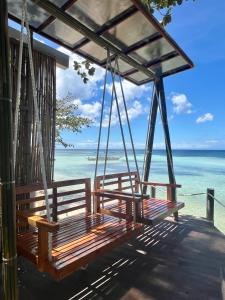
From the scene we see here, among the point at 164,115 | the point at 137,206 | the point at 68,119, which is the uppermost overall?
the point at 68,119

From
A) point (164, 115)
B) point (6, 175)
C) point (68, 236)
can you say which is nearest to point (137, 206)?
point (68, 236)

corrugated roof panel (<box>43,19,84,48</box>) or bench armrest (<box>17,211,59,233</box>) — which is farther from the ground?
corrugated roof panel (<box>43,19,84,48</box>)

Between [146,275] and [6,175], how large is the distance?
75.6 inches

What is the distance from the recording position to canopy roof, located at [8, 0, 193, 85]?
Answer: 102 inches

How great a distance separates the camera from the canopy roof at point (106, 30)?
260cm

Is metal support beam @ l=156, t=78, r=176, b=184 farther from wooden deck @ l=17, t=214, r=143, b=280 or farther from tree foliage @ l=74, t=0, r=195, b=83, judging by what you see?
wooden deck @ l=17, t=214, r=143, b=280

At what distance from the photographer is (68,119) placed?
7.28 metres

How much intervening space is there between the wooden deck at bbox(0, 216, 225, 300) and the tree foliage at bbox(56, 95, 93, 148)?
4332 millimetres

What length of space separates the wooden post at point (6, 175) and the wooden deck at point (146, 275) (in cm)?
78

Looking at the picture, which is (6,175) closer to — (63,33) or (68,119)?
(63,33)

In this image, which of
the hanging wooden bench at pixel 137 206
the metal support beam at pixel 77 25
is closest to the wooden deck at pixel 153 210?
the hanging wooden bench at pixel 137 206

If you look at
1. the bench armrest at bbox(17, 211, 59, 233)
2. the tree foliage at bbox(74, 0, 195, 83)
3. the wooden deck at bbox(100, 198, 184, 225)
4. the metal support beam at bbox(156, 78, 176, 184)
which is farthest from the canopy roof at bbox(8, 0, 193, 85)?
the wooden deck at bbox(100, 198, 184, 225)

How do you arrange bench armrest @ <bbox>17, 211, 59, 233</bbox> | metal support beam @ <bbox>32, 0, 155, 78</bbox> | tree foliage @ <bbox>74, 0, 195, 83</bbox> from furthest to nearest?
1. tree foliage @ <bbox>74, 0, 195, 83</bbox>
2. metal support beam @ <bbox>32, 0, 155, 78</bbox>
3. bench armrest @ <bbox>17, 211, 59, 233</bbox>

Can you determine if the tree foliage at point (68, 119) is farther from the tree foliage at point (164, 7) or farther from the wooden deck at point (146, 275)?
the wooden deck at point (146, 275)
